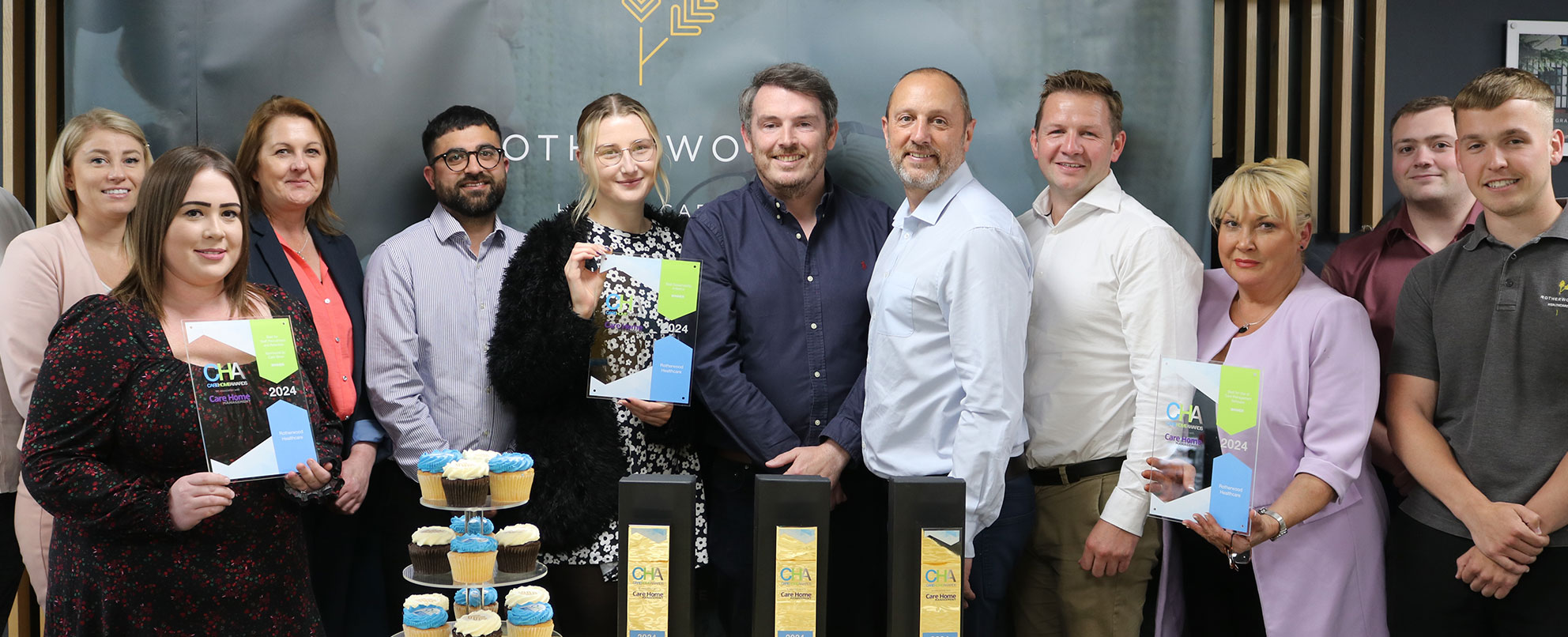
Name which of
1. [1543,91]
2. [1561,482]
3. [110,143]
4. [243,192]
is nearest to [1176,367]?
[1561,482]

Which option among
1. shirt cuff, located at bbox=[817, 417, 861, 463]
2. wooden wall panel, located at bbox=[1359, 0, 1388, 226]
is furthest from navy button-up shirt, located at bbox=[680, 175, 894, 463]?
wooden wall panel, located at bbox=[1359, 0, 1388, 226]

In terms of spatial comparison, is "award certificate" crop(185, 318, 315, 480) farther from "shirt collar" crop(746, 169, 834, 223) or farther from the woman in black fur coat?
"shirt collar" crop(746, 169, 834, 223)

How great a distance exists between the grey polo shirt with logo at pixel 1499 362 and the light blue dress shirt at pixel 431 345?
278 centimetres

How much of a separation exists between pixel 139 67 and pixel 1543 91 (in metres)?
4.50

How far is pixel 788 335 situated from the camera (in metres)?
2.92

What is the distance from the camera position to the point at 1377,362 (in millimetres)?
2602

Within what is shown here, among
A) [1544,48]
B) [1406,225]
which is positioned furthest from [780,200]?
[1544,48]

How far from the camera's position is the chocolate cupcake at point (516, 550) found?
2619 mm

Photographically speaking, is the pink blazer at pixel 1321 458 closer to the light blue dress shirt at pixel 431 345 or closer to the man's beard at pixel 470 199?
the light blue dress shirt at pixel 431 345

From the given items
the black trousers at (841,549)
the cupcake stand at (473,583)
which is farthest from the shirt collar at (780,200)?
the cupcake stand at (473,583)

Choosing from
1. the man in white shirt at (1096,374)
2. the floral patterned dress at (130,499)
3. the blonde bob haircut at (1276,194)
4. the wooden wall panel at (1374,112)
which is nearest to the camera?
the floral patterned dress at (130,499)

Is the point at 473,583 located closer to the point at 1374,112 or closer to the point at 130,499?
the point at 130,499

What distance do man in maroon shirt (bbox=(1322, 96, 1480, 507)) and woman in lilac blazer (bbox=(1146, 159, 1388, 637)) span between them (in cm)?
68

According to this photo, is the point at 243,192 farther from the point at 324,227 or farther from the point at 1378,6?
the point at 1378,6
